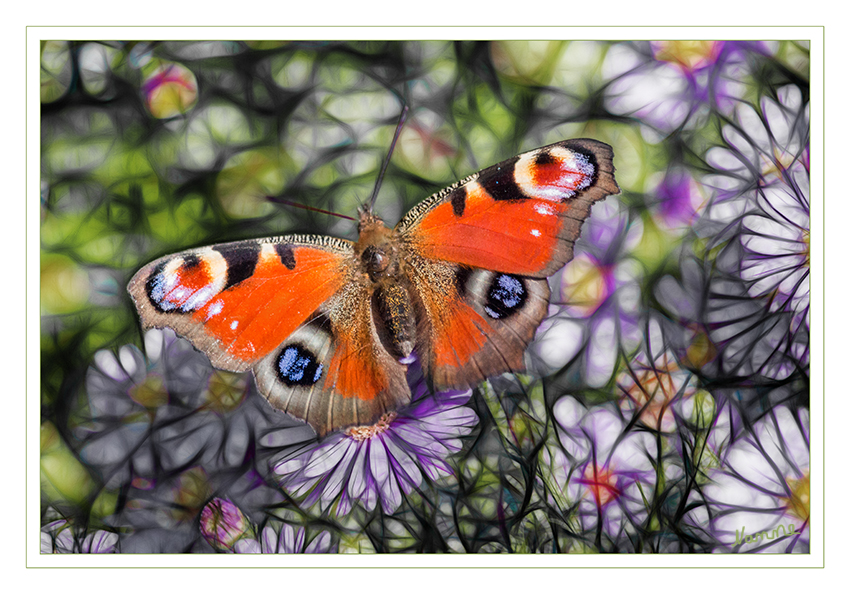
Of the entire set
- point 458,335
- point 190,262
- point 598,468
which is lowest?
point 598,468

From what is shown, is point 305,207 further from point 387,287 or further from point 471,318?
point 471,318

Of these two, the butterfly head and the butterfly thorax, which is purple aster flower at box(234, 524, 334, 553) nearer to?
the butterfly thorax

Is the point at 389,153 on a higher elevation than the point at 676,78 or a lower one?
lower

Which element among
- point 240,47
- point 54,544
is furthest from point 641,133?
point 54,544

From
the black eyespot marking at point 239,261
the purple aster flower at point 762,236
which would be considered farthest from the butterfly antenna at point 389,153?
the purple aster flower at point 762,236

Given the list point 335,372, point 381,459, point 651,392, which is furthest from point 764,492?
point 335,372

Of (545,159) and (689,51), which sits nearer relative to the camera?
(545,159)
